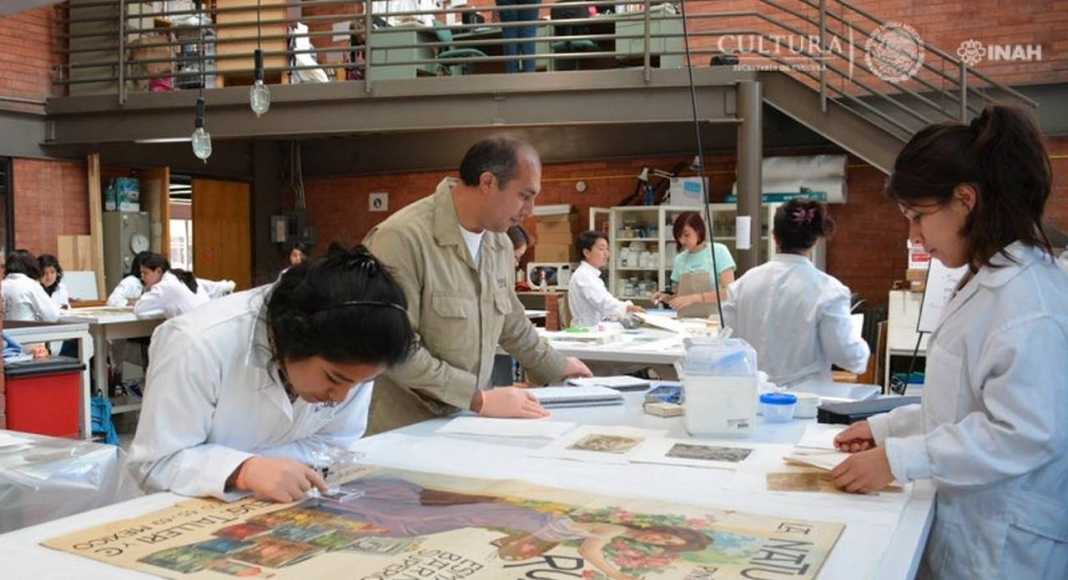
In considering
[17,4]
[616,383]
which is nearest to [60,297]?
[17,4]

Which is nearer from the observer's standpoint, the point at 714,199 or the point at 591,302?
the point at 591,302

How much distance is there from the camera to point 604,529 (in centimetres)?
126

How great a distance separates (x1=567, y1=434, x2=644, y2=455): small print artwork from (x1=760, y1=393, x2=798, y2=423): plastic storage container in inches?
15.3

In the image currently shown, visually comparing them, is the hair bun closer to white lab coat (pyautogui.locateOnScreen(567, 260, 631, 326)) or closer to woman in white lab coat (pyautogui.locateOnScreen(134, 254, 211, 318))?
white lab coat (pyautogui.locateOnScreen(567, 260, 631, 326))

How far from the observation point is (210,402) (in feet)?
4.97

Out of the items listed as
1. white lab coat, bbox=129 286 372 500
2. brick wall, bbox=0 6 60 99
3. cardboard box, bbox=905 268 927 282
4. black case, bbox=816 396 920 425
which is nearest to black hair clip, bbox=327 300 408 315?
white lab coat, bbox=129 286 372 500

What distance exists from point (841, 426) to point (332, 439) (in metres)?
1.14

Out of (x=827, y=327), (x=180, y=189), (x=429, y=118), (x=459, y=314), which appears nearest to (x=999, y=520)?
(x=459, y=314)

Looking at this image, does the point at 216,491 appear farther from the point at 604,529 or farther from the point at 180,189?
the point at 180,189

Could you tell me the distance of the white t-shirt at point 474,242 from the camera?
2.42 metres

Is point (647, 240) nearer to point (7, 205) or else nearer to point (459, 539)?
point (7, 205)

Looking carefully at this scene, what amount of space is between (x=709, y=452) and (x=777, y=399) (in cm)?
41

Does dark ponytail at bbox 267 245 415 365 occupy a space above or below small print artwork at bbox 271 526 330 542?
above

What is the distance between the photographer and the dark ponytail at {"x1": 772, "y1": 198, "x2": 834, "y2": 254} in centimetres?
326
